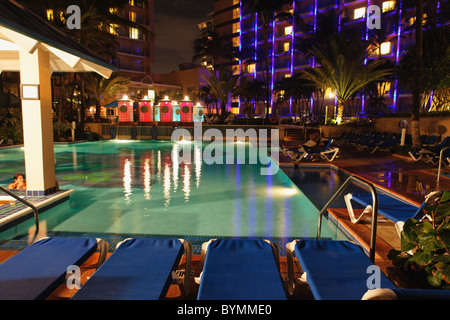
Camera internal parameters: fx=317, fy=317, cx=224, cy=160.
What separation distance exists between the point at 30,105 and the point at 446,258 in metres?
6.72

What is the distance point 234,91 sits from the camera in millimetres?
30688

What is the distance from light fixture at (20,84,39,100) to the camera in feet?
19.3

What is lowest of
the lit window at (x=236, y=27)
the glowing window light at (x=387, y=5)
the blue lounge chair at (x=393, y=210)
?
the blue lounge chair at (x=393, y=210)

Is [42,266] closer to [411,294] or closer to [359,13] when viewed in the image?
[411,294]

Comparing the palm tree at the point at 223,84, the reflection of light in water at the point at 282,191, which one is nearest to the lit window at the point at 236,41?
the palm tree at the point at 223,84

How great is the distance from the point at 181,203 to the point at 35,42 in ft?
13.2

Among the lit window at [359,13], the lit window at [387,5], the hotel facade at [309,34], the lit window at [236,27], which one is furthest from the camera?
the lit window at [236,27]

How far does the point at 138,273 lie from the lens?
8.32 feet

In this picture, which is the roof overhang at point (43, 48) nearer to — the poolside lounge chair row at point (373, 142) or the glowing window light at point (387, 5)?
the poolside lounge chair row at point (373, 142)

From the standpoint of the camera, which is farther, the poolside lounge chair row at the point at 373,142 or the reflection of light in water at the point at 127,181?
the poolside lounge chair row at the point at 373,142

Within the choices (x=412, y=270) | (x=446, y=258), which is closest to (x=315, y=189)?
(x=412, y=270)

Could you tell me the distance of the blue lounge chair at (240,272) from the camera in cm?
228

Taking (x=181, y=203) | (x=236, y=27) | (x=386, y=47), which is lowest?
(x=181, y=203)

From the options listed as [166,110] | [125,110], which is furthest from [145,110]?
[166,110]
